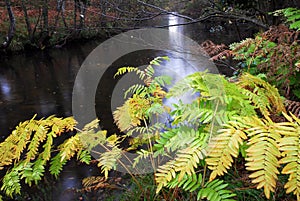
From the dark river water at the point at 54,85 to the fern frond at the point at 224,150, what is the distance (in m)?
2.51

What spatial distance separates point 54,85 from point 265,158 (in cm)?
813

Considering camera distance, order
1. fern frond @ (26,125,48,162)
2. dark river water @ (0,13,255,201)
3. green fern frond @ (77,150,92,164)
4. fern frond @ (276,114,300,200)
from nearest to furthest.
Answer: fern frond @ (276,114,300,200), fern frond @ (26,125,48,162), green fern frond @ (77,150,92,164), dark river water @ (0,13,255,201)

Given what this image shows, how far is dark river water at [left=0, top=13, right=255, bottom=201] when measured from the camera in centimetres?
550

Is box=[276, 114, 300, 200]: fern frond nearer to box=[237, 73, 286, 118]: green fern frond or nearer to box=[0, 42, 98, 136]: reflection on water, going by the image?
box=[237, 73, 286, 118]: green fern frond

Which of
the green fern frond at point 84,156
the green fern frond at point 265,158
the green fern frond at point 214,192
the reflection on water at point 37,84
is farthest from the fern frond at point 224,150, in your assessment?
the reflection on water at point 37,84

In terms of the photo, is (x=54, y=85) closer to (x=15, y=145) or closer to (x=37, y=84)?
(x=37, y=84)

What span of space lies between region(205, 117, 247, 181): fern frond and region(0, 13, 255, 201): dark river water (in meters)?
2.51

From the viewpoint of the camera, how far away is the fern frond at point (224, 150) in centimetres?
115

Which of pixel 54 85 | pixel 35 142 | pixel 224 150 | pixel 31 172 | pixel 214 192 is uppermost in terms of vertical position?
pixel 224 150

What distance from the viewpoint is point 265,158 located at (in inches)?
43.1

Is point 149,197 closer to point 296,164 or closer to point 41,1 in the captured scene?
point 296,164

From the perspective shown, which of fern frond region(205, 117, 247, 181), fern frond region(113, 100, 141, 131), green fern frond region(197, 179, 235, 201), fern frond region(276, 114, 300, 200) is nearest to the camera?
fern frond region(276, 114, 300, 200)

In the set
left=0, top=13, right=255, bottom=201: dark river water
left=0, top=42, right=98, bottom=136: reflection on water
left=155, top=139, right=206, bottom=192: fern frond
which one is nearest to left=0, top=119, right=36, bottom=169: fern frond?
left=155, top=139, right=206, bottom=192: fern frond

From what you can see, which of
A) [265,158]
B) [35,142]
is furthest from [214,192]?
[35,142]
